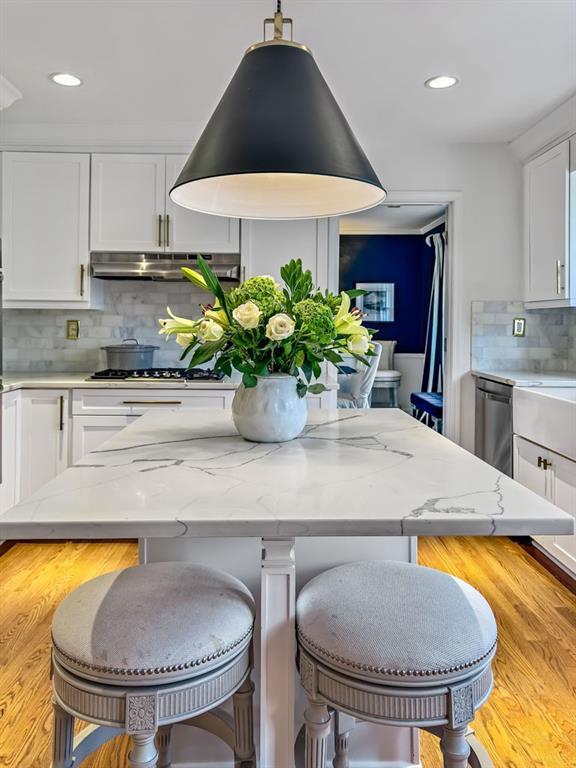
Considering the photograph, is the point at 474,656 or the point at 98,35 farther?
the point at 98,35

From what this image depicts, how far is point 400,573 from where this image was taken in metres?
1.26

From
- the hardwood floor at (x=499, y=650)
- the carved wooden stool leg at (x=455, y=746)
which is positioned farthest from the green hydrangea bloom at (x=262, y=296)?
the hardwood floor at (x=499, y=650)

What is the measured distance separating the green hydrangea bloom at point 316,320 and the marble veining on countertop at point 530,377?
2.12 metres

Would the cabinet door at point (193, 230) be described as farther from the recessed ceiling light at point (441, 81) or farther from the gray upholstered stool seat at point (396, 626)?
the gray upholstered stool seat at point (396, 626)

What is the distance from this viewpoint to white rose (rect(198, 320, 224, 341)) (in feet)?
4.48

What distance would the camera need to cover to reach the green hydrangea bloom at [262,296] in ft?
4.51

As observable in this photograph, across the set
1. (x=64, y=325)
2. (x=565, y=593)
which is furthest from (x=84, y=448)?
(x=565, y=593)

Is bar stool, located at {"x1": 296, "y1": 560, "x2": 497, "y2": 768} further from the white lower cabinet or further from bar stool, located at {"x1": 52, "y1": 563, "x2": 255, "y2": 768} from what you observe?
the white lower cabinet

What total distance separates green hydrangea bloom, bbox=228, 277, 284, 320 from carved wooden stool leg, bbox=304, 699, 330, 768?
2.68 feet

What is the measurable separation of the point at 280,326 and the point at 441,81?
2275mm

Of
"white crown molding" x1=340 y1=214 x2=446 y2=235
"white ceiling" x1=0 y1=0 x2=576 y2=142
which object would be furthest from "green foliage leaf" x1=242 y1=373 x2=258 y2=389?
"white crown molding" x1=340 y1=214 x2=446 y2=235

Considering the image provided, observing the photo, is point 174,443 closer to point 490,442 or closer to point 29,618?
point 29,618

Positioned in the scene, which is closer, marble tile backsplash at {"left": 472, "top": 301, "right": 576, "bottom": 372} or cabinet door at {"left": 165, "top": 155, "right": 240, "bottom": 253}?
cabinet door at {"left": 165, "top": 155, "right": 240, "bottom": 253}

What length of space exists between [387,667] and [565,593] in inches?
85.4
